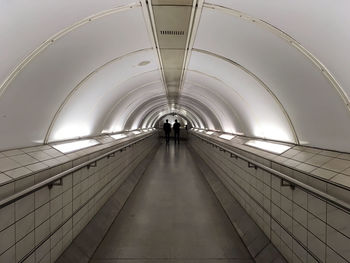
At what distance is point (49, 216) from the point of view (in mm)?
3049

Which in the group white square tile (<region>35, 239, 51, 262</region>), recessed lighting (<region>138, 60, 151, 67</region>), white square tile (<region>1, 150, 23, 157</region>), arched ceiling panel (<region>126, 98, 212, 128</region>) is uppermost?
recessed lighting (<region>138, 60, 151, 67</region>)

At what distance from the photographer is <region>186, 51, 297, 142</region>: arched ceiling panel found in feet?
15.7

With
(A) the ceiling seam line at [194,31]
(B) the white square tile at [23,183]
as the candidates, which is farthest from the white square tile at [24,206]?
(A) the ceiling seam line at [194,31]

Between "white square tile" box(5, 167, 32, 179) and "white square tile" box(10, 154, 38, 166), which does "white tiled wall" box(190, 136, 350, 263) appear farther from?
"white square tile" box(10, 154, 38, 166)

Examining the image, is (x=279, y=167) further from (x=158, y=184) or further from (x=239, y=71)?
(x=158, y=184)

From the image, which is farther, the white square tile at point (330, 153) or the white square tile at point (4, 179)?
the white square tile at point (330, 153)

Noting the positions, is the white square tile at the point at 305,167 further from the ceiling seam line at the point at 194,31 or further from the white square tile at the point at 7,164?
the white square tile at the point at 7,164

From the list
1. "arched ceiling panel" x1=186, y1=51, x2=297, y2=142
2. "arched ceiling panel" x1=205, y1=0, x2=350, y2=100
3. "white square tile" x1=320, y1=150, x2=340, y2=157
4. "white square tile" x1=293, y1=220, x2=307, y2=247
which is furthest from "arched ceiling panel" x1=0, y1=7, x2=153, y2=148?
"white square tile" x1=293, y1=220, x2=307, y2=247

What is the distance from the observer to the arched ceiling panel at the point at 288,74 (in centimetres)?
314

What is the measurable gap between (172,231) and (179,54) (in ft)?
10.1

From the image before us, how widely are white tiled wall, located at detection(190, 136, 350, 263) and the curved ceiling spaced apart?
2.81 ft

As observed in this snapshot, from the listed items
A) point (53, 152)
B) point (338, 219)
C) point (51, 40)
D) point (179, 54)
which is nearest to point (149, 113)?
point (179, 54)

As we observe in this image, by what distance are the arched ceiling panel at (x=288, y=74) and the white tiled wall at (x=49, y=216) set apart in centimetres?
274

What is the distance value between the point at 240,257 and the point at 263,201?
34.9 inches
